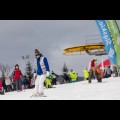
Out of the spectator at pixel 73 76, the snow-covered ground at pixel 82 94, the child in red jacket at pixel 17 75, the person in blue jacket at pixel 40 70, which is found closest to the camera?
the snow-covered ground at pixel 82 94

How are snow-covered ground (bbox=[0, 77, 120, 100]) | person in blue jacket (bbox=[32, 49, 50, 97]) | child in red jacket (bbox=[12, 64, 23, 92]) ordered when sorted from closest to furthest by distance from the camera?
snow-covered ground (bbox=[0, 77, 120, 100]) → person in blue jacket (bbox=[32, 49, 50, 97]) → child in red jacket (bbox=[12, 64, 23, 92])

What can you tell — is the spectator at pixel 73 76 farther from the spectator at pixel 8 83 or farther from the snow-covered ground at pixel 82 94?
the snow-covered ground at pixel 82 94

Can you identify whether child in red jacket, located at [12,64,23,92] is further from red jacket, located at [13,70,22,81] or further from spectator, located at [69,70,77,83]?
spectator, located at [69,70,77,83]

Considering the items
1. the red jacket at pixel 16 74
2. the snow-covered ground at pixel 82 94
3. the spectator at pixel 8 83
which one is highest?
the red jacket at pixel 16 74

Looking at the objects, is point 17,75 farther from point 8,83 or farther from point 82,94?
point 82,94

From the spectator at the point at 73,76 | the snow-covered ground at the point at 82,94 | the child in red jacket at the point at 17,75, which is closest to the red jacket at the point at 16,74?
the child in red jacket at the point at 17,75

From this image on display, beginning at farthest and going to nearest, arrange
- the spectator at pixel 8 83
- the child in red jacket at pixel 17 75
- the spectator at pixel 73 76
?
the spectator at pixel 73 76
the spectator at pixel 8 83
the child in red jacket at pixel 17 75

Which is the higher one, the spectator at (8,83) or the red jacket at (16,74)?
the red jacket at (16,74)

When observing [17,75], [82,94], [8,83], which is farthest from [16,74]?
[82,94]

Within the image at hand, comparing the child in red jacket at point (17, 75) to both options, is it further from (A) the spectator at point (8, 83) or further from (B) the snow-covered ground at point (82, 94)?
(A) the spectator at point (8, 83)

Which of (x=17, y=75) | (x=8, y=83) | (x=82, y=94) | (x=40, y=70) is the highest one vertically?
(x=17, y=75)

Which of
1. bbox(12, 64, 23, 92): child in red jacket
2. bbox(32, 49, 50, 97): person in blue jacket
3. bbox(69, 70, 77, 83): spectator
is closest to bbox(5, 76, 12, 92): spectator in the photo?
bbox(12, 64, 23, 92): child in red jacket

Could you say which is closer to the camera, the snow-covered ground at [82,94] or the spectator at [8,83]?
the snow-covered ground at [82,94]
